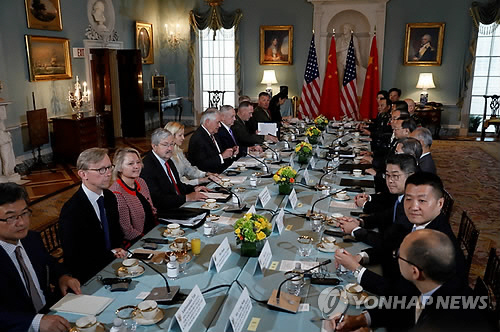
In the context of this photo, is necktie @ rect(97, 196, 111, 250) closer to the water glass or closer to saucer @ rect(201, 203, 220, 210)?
saucer @ rect(201, 203, 220, 210)

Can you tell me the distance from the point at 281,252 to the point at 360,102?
924 cm

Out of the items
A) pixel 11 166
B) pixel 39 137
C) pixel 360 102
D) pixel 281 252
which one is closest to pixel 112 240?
pixel 281 252

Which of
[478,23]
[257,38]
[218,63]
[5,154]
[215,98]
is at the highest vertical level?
[478,23]

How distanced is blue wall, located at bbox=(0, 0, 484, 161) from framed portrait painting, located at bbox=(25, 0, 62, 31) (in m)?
0.14

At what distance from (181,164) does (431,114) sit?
7.82 m

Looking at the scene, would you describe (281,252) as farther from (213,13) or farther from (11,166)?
(213,13)

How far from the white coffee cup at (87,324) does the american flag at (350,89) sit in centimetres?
983

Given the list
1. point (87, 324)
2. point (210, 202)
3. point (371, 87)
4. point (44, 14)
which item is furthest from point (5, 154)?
point (371, 87)

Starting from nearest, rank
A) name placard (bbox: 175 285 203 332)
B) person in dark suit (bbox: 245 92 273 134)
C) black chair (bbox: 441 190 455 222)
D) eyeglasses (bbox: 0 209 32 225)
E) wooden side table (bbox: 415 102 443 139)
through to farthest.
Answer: name placard (bbox: 175 285 203 332)
eyeglasses (bbox: 0 209 32 225)
black chair (bbox: 441 190 455 222)
person in dark suit (bbox: 245 92 273 134)
wooden side table (bbox: 415 102 443 139)

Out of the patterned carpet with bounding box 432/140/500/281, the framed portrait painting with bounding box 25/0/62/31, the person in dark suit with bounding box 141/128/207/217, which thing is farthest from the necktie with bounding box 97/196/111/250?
the framed portrait painting with bounding box 25/0/62/31

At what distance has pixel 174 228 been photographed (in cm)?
299

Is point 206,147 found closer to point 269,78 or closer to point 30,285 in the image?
point 30,285

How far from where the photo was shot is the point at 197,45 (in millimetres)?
11938

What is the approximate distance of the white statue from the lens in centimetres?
652
